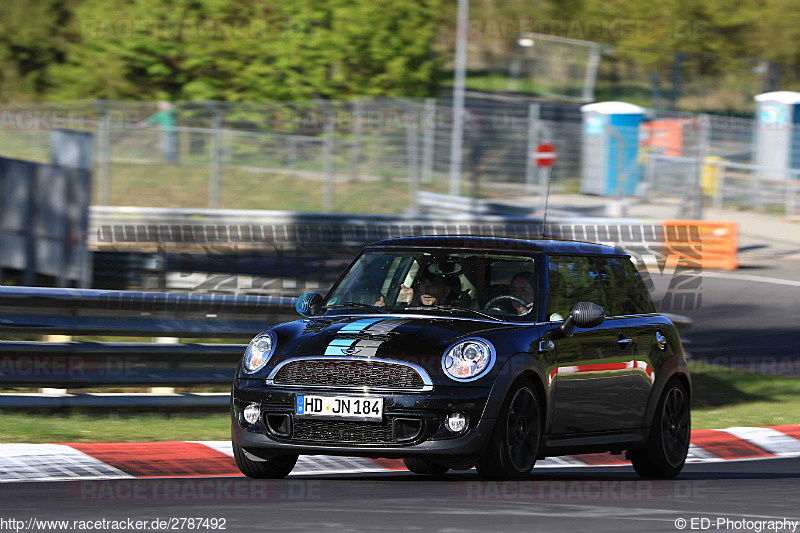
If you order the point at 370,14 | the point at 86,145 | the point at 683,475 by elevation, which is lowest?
the point at 683,475

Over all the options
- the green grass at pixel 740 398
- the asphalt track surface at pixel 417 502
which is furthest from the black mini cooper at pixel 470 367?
the green grass at pixel 740 398

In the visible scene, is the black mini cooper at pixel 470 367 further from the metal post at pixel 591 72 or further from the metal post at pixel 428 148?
the metal post at pixel 591 72

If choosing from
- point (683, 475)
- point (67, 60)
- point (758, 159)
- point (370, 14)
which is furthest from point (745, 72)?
point (683, 475)

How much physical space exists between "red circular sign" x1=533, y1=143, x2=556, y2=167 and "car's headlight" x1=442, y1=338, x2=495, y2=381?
63.9 ft

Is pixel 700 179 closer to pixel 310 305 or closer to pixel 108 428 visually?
pixel 108 428

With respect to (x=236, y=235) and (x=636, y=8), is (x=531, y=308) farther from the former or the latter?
(x=636, y=8)

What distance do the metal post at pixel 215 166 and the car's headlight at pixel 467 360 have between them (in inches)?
756

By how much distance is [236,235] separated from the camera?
2544 cm

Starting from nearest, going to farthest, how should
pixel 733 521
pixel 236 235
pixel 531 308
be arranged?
1. pixel 733 521
2. pixel 531 308
3. pixel 236 235

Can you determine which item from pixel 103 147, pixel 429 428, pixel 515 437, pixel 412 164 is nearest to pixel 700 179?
pixel 412 164

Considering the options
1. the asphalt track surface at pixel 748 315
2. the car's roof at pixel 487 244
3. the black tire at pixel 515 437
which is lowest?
the asphalt track surface at pixel 748 315

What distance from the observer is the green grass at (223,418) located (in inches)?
387

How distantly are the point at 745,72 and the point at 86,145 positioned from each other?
2358cm

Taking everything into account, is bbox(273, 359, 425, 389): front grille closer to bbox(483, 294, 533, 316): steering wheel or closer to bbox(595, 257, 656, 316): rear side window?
bbox(483, 294, 533, 316): steering wheel
